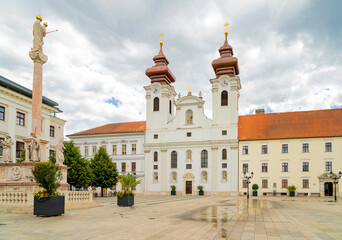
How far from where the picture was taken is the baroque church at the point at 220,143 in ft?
167

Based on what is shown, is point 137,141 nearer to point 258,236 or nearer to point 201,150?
point 201,150

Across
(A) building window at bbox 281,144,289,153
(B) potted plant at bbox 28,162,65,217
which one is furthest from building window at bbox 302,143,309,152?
(B) potted plant at bbox 28,162,65,217

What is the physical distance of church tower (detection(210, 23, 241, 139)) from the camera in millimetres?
55094

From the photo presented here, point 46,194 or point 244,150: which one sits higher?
point 244,150

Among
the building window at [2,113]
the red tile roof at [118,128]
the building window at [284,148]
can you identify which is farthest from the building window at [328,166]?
the building window at [2,113]

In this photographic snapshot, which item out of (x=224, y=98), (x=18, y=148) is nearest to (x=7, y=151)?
(x=18, y=148)

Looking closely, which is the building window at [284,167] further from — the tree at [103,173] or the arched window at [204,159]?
the tree at [103,173]

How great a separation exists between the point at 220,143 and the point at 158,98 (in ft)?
45.8

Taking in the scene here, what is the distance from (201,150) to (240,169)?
23.4 feet

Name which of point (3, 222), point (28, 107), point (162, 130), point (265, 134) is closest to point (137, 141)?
point (162, 130)

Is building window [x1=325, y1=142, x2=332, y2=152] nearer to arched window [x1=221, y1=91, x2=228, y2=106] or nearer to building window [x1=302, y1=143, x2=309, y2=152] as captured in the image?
building window [x1=302, y1=143, x2=309, y2=152]

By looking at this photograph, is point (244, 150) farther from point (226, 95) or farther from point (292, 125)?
point (226, 95)

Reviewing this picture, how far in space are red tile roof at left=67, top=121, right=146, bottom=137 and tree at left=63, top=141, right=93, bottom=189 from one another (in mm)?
18815

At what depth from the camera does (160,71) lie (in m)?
60.6
